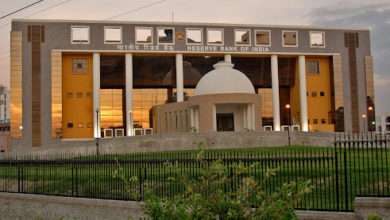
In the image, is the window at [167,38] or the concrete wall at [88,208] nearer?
the concrete wall at [88,208]

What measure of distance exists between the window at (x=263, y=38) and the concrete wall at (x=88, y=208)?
162 feet

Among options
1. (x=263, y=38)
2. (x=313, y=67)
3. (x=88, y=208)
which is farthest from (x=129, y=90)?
(x=88, y=208)

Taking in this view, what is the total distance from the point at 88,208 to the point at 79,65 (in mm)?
47793

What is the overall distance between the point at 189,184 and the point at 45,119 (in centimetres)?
5215

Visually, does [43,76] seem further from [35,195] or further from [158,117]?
[35,195]

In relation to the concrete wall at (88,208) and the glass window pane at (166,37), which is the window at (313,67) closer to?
the glass window pane at (166,37)

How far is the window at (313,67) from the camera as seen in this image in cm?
6869

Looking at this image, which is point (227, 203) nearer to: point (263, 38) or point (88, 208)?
point (88, 208)

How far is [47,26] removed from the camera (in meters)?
59.5

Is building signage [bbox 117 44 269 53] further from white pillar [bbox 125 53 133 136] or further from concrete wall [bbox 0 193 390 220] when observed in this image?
concrete wall [bbox 0 193 390 220]

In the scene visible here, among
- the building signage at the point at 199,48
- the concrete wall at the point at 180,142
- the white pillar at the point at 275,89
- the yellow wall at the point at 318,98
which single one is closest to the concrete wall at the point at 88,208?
the concrete wall at the point at 180,142

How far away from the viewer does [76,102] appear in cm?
6241

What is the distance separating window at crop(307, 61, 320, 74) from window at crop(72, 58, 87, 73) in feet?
110

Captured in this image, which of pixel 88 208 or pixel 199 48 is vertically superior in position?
pixel 199 48
